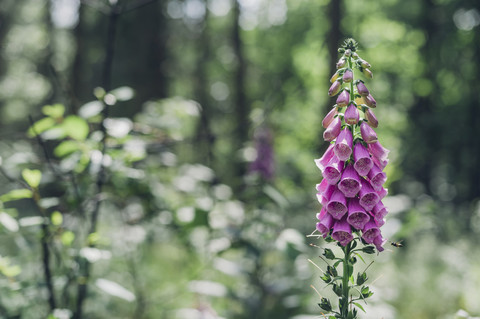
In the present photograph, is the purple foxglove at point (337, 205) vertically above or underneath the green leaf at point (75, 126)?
underneath

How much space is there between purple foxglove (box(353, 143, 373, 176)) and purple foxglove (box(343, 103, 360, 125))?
124 millimetres

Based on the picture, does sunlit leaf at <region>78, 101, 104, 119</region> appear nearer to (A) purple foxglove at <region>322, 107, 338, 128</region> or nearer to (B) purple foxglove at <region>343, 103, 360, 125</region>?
(A) purple foxglove at <region>322, 107, 338, 128</region>

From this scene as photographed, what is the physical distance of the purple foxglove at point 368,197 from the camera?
165cm

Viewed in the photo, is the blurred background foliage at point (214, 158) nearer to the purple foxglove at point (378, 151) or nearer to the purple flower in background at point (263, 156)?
Result: the purple flower in background at point (263, 156)

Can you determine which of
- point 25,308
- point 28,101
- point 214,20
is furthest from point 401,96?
point 25,308

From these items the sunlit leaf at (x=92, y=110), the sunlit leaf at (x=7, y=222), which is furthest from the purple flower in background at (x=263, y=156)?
the sunlit leaf at (x=7, y=222)

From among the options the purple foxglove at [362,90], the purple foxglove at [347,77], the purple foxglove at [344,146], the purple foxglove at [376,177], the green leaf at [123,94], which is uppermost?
the green leaf at [123,94]

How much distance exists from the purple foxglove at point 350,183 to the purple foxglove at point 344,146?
7 centimetres

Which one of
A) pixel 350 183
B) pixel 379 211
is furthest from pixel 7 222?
pixel 379 211

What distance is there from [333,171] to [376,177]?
0.59 feet

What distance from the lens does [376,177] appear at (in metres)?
1.72

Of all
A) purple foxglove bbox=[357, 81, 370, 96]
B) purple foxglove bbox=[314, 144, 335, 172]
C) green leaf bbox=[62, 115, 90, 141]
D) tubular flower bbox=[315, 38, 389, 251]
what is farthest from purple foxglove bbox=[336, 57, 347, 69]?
green leaf bbox=[62, 115, 90, 141]

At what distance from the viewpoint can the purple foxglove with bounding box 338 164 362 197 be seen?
1643 mm

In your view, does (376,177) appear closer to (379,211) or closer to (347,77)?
(379,211)
